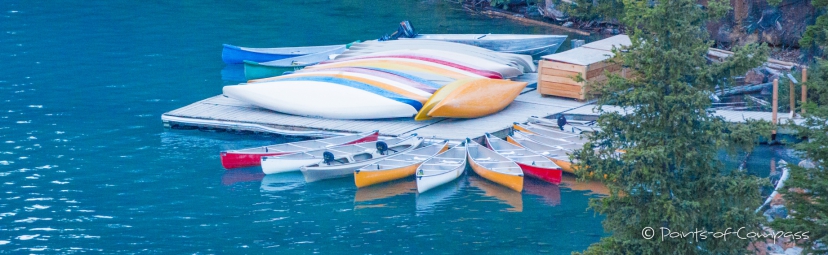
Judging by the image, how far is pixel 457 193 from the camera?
1731 cm

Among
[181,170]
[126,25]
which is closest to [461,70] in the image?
[181,170]

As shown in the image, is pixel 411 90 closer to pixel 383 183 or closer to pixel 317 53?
pixel 383 183

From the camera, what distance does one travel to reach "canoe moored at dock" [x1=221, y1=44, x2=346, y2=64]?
2852 centimetres

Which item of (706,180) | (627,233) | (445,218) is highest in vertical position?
(706,180)

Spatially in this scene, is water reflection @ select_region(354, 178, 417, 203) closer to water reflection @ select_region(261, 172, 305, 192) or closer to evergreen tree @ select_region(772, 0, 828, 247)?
water reflection @ select_region(261, 172, 305, 192)

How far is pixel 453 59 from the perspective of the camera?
23.4 meters

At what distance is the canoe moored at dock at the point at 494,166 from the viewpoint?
1717cm

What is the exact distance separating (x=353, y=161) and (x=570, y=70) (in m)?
5.71

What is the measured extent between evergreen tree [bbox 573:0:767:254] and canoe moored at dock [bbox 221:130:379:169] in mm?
9987

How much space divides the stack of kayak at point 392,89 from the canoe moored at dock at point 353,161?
1.25m

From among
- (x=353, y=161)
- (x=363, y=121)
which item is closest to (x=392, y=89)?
(x=363, y=121)

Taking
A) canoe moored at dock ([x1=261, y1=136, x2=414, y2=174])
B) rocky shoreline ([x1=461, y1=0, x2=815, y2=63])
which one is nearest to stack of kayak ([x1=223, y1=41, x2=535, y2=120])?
canoe moored at dock ([x1=261, y1=136, x2=414, y2=174])

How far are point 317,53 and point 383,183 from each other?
1083 cm

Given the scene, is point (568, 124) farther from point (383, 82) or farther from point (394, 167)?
point (394, 167)
